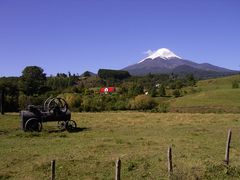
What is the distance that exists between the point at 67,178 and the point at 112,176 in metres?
1.62

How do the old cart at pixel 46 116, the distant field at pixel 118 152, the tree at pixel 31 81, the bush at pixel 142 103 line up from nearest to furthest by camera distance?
the distant field at pixel 118 152 → the old cart at pixel 46 116 → the bush at pixel 142 103 → the tree at pixel 31 81

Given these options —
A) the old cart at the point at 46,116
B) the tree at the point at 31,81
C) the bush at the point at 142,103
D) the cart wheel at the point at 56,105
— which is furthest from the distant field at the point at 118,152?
the tree at the point at 31,81

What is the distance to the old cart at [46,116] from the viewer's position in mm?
27938

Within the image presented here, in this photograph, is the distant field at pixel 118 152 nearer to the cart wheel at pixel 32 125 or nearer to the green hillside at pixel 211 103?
the cart wheel at pixel 32 125

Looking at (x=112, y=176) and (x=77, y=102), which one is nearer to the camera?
(x=112, y=176)

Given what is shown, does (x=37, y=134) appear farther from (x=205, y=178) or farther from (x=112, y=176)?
(x=205, y=178)

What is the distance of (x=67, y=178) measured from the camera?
14.7 meters

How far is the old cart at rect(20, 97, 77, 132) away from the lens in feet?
91.7

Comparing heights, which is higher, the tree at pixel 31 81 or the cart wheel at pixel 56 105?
the tree at pixel 31 81

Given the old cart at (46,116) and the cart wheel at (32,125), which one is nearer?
the cart wheel at (32,125)

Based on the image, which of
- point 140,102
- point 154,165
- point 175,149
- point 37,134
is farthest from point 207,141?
point 140,102

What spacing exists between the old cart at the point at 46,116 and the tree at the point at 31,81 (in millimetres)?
56171

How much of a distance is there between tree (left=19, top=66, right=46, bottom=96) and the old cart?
56.2m

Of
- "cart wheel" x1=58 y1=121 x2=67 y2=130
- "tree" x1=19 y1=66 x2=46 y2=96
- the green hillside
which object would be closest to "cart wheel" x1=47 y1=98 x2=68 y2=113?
"cart wheel" x1=58 y1=121 x2=67 y2=130
